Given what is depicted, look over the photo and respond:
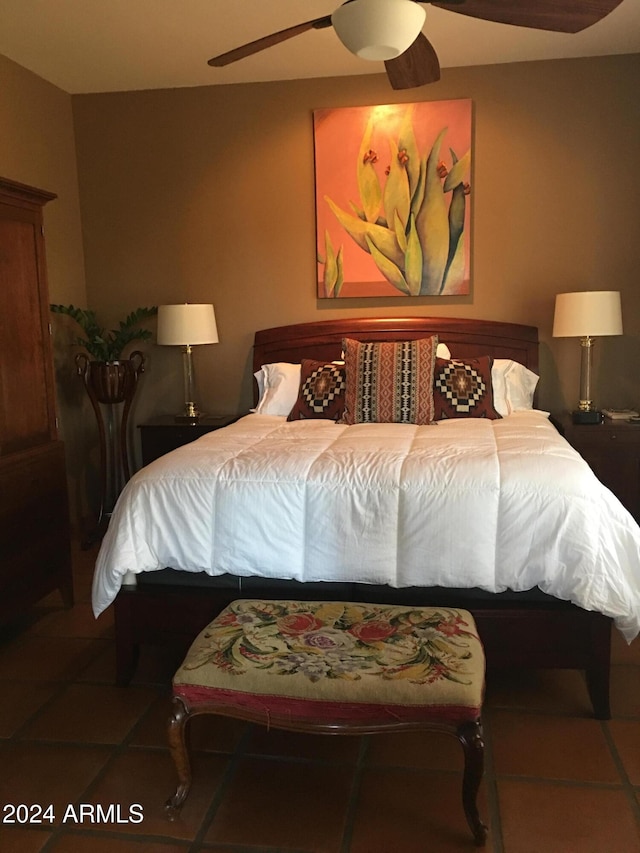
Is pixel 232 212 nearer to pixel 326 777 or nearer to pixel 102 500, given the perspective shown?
pixel 102 500

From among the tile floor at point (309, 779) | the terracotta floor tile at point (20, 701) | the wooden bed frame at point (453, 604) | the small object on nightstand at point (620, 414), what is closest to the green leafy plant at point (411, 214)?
the small object on nightstand at point (620, 414)

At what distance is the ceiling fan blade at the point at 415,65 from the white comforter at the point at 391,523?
149 cm

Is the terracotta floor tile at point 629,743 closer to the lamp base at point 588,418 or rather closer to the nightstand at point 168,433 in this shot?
the lamp base at point 588,418

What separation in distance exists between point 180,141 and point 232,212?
553 millimetres

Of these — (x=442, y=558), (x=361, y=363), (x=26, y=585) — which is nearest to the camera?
(x=442, y=558)

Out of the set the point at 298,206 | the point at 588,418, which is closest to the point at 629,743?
the point at 588,418

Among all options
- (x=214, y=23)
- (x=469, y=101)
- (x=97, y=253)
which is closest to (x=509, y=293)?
(x=469, y=101)

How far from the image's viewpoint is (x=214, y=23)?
3.52 metres

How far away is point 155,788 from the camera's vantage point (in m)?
2.08

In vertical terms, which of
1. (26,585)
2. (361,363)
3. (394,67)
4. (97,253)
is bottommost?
(26,585)

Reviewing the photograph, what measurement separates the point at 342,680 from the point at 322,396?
2.16 m

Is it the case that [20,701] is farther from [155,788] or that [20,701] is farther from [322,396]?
[322,396]

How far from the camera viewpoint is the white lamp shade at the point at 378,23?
2.17 m

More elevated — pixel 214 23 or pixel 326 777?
pixel 214 23
